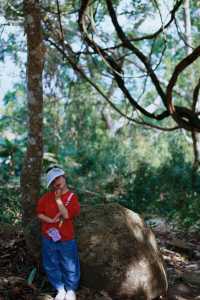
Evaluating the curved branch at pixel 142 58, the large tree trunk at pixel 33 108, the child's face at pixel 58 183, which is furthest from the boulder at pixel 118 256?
the curved branch at pixel 142 58

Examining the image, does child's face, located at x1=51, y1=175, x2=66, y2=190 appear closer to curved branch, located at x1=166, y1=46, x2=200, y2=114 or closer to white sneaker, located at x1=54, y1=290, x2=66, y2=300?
white sneaker, located at x1=54, y1=290, x2=66, y2=300

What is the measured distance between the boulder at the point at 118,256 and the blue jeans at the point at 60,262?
23 centimetres

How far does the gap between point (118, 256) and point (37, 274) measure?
0.82m

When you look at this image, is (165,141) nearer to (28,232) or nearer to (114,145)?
(114,145)

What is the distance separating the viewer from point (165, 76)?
1942 centimetres

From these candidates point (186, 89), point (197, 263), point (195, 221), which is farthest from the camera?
point (186, 89)

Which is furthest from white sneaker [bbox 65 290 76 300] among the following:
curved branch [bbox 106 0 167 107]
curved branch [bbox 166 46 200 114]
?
curved branch [bbox 106 0 167 107]

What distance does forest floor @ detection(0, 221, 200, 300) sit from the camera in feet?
14.5

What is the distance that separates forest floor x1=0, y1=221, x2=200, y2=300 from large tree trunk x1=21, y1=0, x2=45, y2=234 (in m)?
0.45

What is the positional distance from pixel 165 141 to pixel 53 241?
685 inches

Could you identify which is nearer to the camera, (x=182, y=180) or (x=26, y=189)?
(x=26, y=189)

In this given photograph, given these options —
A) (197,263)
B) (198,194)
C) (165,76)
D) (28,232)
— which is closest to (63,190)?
(28,232)

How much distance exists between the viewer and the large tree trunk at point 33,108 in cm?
577

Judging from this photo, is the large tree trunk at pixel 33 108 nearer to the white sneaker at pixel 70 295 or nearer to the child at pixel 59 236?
the child at pixel 59 236
